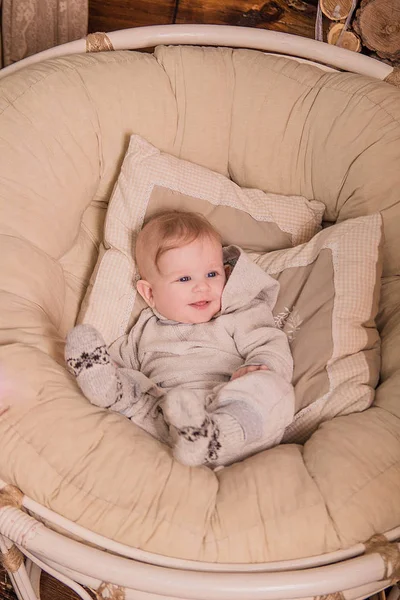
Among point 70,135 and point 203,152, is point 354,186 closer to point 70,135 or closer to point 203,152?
point 203,152

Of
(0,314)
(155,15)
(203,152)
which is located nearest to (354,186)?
(203,152)

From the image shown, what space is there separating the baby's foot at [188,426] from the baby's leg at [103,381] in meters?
0.15

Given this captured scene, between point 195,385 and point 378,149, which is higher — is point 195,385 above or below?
below

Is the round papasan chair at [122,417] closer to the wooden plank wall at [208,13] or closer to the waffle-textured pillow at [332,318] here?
the waffle-textured pillow at [332,318]

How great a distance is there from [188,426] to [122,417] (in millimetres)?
166

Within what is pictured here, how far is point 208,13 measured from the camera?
113 inches

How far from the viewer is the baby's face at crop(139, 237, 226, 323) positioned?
1393mm

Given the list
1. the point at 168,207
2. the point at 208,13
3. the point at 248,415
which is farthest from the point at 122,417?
the point at 208,13

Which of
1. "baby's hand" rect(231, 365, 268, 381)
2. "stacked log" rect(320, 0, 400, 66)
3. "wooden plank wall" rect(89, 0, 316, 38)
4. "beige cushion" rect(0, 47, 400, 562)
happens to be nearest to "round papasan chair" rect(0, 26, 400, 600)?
"beige cushion" rect(0, 47, 400, 562)

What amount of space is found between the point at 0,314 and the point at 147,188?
0.52 m

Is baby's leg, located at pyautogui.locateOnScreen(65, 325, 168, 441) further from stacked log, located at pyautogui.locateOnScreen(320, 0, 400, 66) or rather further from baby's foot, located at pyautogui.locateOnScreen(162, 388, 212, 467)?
stacked log, located at pyautogui.locateOnScreen(320, 0, 400, 66)

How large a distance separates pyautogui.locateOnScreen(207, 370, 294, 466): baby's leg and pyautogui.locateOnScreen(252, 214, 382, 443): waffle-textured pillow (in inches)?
2.7

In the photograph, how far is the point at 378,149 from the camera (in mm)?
1522

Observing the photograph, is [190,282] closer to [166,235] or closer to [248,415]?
[166,235]
